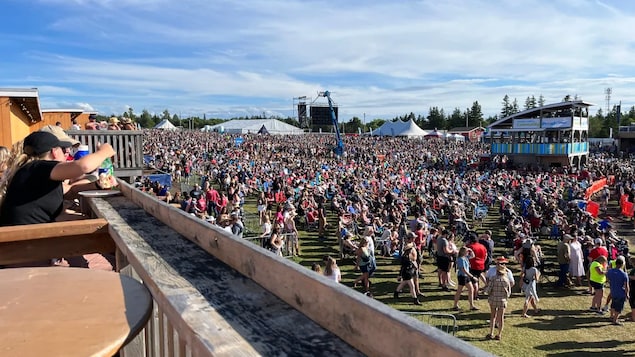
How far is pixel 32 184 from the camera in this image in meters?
2.70

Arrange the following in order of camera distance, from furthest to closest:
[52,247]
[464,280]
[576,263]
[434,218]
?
[434,218], [576,263], [464,280], [52,247]

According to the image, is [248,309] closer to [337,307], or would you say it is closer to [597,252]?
[337,307]

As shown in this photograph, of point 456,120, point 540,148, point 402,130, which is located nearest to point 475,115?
point 456,120

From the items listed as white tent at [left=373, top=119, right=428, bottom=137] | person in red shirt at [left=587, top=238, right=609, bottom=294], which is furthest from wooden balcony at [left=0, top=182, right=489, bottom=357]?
white tent at [left=373, top=119, right=428, bottom=137]

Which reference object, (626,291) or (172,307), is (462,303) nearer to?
(626,291)

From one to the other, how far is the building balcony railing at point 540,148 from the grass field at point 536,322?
29085mm

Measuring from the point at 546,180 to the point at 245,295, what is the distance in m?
26.9

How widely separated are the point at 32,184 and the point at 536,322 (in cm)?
830

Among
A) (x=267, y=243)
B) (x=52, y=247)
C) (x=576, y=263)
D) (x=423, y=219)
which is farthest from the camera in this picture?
(x=423, y=219)

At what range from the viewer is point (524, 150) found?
3878 cm

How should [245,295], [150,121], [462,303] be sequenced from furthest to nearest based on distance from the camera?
[150,121], [462,303], [245,295]

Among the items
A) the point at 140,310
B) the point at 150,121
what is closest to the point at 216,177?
the point at 140,310

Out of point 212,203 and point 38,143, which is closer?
point 38,143

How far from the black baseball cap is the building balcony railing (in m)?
39.5
